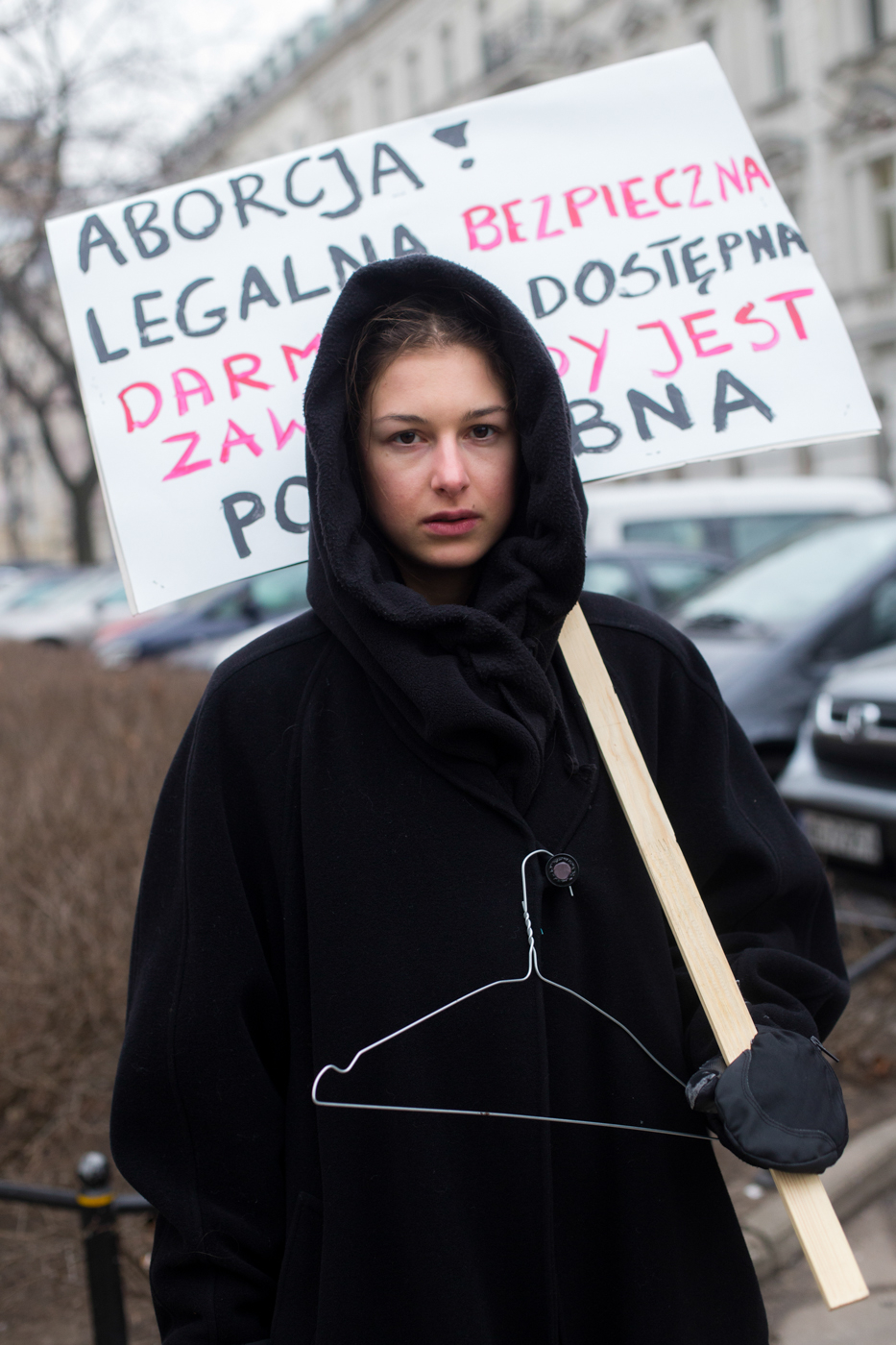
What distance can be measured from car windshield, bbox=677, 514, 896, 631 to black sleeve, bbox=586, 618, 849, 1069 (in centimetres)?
421

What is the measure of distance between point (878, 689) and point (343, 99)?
43.4 meters

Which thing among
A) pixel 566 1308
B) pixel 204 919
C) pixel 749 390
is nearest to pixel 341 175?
pixel 749 390

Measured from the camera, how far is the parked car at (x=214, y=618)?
11.6 m

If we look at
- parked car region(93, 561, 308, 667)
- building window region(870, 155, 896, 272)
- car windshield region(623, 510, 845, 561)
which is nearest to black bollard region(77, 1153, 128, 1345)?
parked car region(93, 561, 308, 667)

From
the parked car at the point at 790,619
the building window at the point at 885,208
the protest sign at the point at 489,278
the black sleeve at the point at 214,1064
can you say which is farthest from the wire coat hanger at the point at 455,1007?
the building window at the point at 885,208

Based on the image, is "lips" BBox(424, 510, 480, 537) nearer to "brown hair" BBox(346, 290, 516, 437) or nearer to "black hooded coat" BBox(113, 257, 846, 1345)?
"black hooded coat" BBox(113, 257, 846, 1345)

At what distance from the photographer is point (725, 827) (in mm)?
1666

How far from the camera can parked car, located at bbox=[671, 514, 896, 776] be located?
5461 mm

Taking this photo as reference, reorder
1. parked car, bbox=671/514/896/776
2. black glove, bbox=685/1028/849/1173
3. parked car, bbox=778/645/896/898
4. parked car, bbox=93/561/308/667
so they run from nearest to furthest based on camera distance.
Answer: black glove, bbox=685/1028/849/1173 < parked car, bbox=778/645/896/898 < parked car, bbox=671/514/896/776 < parked car, bbox=93/561/308/667

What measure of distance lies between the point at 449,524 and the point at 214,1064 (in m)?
0.74

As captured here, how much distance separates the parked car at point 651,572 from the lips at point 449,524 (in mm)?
6317

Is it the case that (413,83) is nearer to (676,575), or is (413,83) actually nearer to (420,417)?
(676,575)

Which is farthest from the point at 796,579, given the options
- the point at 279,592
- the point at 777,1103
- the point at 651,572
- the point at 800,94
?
the point at 800,94

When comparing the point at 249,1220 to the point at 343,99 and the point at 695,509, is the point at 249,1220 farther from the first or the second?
the point at 343,99
